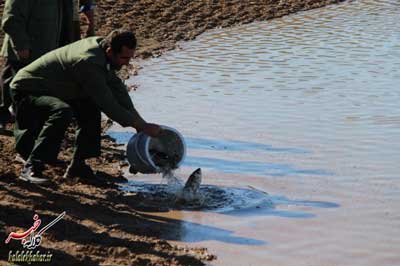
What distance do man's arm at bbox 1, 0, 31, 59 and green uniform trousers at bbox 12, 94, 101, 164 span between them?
517mm

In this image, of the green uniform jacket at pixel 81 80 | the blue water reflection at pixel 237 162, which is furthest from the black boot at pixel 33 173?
A: the blue water reflection at pixel 237 162

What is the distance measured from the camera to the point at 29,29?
734cm

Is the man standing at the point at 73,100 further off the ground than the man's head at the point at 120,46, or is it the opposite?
the man's head at the point at 120,46

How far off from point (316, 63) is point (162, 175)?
532cm

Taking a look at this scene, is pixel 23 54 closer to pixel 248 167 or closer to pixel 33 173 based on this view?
pixel 33 173

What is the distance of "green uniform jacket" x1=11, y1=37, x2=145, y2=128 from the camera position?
647 cm

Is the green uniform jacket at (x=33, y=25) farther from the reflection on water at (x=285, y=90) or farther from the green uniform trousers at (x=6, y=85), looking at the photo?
the reflection on water at (x=285, y=90)

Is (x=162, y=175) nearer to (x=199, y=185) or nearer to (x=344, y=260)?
(x=199, y=185)

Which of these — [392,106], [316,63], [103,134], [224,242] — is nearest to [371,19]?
[316,63]

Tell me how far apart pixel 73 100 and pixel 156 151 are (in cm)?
84

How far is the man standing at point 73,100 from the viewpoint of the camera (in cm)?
647

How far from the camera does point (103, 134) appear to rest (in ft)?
28.7

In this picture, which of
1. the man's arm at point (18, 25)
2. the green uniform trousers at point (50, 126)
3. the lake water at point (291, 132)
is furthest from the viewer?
the man's arm at point (18, 25)

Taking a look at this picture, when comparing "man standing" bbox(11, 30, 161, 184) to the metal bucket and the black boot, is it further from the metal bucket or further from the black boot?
the metal bucket
